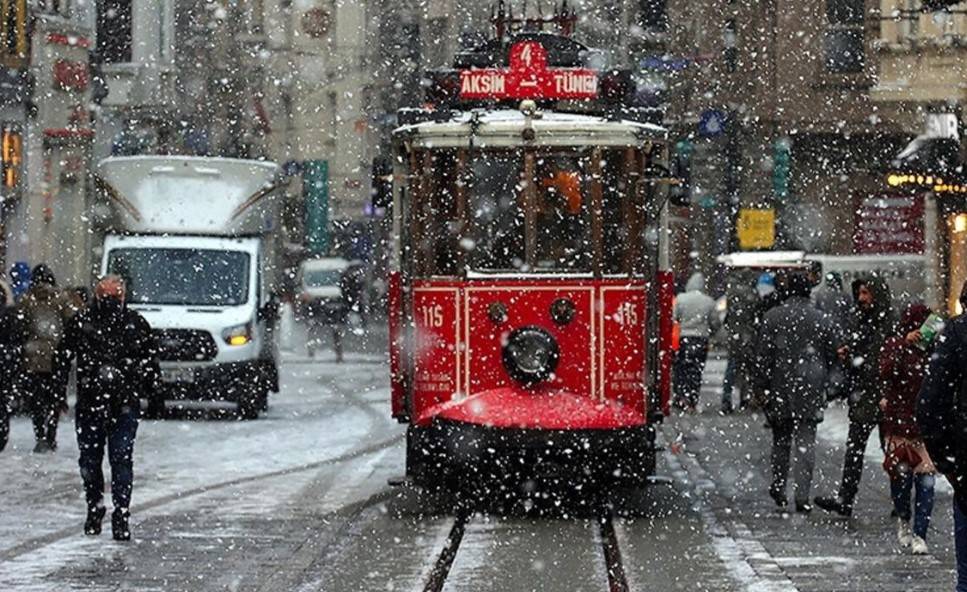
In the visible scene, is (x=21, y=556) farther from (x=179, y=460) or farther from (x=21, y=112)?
(x=21, y=112)

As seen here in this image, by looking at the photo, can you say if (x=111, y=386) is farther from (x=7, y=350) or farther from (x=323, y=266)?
(x=323, y=266)

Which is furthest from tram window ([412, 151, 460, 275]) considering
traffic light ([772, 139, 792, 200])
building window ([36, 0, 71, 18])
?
traffic light ([772, 139, 792, 200])

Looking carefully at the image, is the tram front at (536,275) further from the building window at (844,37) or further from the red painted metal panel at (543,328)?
the building window at (844,37)

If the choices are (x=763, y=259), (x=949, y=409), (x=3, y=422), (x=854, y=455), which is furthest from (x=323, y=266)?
(x=949, y=409)

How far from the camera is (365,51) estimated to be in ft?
248

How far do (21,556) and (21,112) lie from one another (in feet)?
75.9

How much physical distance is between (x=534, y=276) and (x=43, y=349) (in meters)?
7.68

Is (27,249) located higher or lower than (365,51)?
lower

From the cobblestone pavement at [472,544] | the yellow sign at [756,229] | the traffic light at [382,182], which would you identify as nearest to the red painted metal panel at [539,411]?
the cobblestone pavement at [472,544]

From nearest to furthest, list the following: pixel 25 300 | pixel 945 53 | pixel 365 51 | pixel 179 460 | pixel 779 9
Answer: pixel 179 460 < pixel 25 300 < pixel 945 53 < pixel 779 9 < pixel 365 51

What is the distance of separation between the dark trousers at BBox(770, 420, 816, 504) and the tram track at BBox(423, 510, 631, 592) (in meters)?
1.22

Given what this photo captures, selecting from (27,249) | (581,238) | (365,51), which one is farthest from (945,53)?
(365,51)

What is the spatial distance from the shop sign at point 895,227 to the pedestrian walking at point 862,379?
80.8 ft

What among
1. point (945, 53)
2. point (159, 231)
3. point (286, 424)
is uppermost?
point (945, 53)
